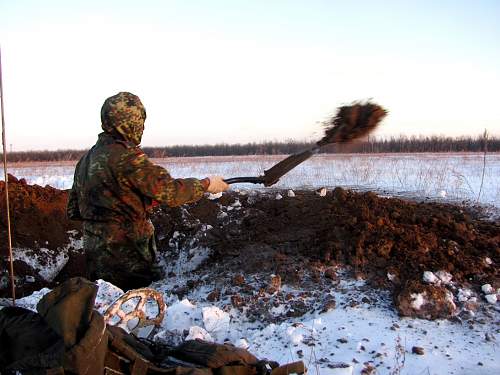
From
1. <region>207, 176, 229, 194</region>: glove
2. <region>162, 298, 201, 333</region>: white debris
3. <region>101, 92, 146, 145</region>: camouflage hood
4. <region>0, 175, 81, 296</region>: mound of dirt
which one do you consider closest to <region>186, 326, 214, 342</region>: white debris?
<region>162, 298, 201, 333</region>: white debris

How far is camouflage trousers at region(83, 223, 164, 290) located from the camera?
4.11 metres

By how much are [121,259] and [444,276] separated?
2.87 m

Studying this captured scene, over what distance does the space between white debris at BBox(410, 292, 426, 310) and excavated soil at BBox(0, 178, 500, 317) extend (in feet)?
0.31

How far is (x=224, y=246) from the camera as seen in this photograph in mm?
6195

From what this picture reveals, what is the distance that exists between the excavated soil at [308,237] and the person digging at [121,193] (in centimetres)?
93

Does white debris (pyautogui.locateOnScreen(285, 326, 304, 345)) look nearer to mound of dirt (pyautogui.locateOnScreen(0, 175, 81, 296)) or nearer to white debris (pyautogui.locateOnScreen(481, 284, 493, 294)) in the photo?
white debris (pyautogui.locateOnScreen(481, 284, 493, 294))

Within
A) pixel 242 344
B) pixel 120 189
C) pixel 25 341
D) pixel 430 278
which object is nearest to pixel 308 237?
pixel 430 278

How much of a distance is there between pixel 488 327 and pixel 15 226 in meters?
6.24

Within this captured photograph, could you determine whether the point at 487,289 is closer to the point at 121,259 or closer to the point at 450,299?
the point at 450,299

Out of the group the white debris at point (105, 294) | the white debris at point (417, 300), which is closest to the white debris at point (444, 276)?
the white debris at point (417, 300)

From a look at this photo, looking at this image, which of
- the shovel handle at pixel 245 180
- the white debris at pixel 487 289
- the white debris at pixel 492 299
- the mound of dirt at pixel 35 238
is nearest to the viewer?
the white debris at pixel 492 299

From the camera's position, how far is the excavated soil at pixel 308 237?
189 inches

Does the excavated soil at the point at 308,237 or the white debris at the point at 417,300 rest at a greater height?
the excavated soil at the point at 308,237

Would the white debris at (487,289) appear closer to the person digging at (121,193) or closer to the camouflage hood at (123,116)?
the person digging at (121,193)
